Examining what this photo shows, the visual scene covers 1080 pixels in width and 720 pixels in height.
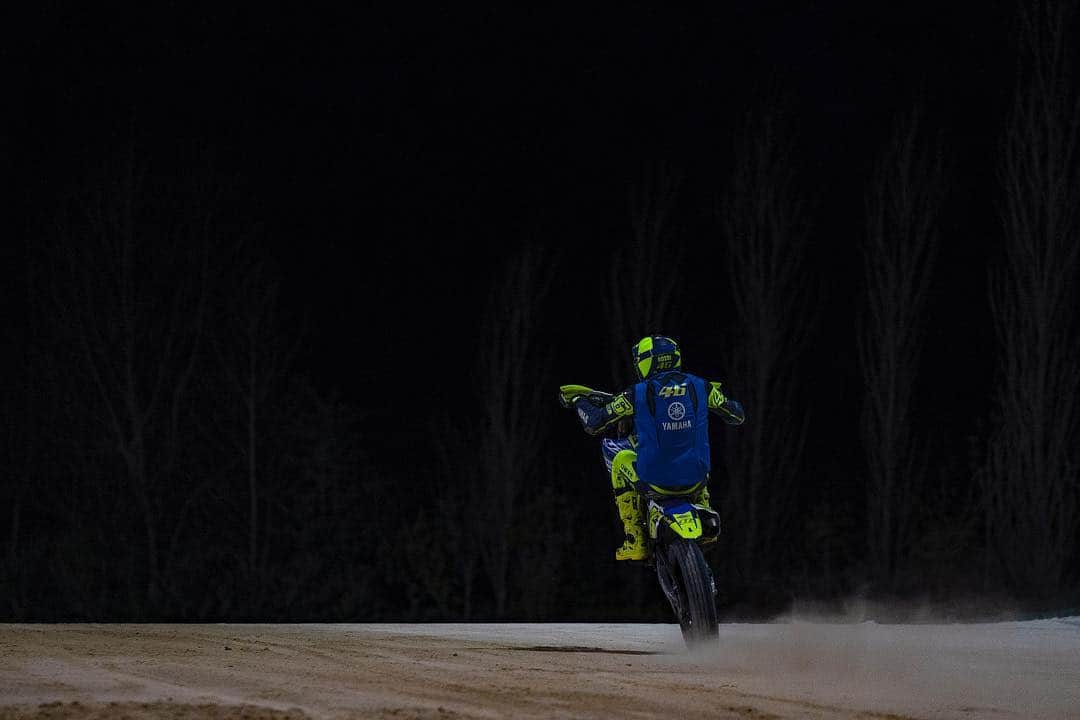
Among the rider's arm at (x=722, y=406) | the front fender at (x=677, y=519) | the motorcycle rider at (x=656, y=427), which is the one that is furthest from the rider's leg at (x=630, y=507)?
the rider's arm at (x=722, y=406)

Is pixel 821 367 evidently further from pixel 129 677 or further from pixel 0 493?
pixel 129 677

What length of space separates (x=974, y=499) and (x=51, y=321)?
735 inches

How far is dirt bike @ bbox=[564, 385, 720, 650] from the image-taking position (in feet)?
33.5

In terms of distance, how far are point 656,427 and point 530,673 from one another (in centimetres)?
253

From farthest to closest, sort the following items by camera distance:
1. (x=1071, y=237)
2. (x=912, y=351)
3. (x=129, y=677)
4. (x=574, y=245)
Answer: (x=574, y=245)
(x=912, y=351)
(x=1071, y=237)
(x=129, y=677)

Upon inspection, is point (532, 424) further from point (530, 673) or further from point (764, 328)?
point (530, 673)

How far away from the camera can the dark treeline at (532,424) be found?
80.7ft

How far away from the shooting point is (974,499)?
83.4 ft

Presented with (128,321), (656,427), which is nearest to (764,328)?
(128,321)

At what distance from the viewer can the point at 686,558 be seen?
10.2m

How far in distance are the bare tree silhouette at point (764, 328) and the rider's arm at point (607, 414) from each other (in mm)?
16786

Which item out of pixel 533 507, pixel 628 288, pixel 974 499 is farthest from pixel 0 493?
pixel 974 499

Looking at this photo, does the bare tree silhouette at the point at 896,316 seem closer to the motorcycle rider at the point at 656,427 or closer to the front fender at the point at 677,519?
the motorcycle rider at the point at 656,427

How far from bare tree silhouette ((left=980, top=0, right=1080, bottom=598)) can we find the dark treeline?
48 millimetres
